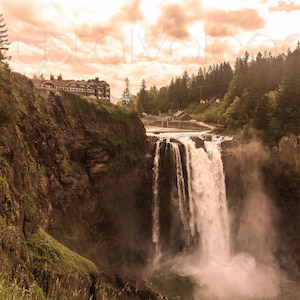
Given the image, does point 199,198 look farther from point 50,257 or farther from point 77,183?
point 50,257

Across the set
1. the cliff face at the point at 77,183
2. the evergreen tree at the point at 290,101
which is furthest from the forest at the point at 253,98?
the cliff face at the point at 77,183

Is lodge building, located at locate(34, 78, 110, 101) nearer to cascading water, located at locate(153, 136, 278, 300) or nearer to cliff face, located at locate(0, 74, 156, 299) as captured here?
cliff face, located at locate(0, 74, 156, 299)

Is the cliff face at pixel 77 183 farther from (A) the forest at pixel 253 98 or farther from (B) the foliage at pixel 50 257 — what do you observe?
(A) the forest at pixel 253 98

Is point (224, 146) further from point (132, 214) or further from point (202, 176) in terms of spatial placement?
point (132, 214)

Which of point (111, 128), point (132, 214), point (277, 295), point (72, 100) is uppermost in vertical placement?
point (72, 100)

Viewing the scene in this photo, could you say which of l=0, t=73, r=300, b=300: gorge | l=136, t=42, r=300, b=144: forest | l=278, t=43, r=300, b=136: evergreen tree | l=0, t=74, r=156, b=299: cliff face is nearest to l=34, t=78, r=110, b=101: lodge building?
l=136, t=42, r=300, b=144: forest

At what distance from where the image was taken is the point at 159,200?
36.1 meters

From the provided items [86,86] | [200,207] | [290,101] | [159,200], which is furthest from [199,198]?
[86,86]

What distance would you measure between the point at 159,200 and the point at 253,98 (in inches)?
998

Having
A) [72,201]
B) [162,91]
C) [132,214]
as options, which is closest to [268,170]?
[132,214]

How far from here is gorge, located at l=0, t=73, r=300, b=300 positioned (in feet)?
89.7

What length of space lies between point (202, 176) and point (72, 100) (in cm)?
1765

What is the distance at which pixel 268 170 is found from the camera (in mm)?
37781

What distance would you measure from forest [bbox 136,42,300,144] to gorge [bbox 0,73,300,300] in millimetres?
5142
